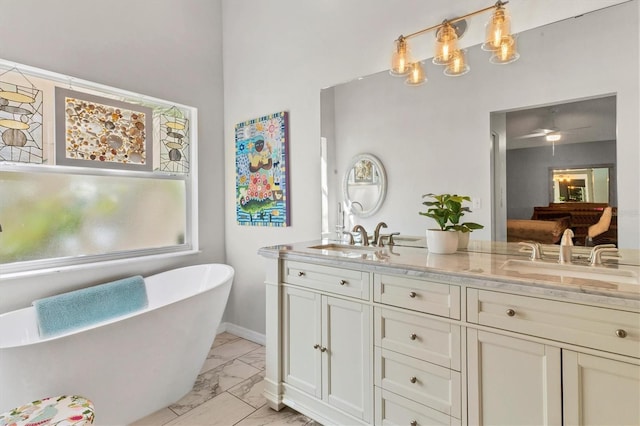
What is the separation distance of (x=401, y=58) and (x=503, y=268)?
53.5 inches

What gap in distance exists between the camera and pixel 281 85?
2.74 m

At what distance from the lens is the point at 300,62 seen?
2.60 meters

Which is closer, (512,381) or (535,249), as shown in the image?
(512,381)

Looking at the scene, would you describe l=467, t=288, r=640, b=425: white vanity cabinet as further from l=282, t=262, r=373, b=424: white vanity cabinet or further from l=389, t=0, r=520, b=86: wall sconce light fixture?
l=389, t=0, r=520, b=86: wall sconce light fixture

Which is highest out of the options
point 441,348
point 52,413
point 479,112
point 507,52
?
point 507,52

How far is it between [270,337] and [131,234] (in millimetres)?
1601

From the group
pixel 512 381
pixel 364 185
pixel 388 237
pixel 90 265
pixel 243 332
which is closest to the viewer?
pixel 512 381

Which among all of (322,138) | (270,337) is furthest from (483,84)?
(270,337)

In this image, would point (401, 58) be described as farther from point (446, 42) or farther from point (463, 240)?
point (463, 240)

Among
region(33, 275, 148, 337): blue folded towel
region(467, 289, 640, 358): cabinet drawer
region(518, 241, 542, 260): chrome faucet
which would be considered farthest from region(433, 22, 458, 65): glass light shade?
region(33, 275, 148, 337): blue folded towel

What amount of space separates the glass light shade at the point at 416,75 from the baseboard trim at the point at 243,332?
2.35 metres

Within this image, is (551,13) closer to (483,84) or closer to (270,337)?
(483,84)

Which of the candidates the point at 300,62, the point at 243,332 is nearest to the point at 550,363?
the point at 300,62

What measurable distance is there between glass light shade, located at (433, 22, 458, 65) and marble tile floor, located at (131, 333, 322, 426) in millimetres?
2204
